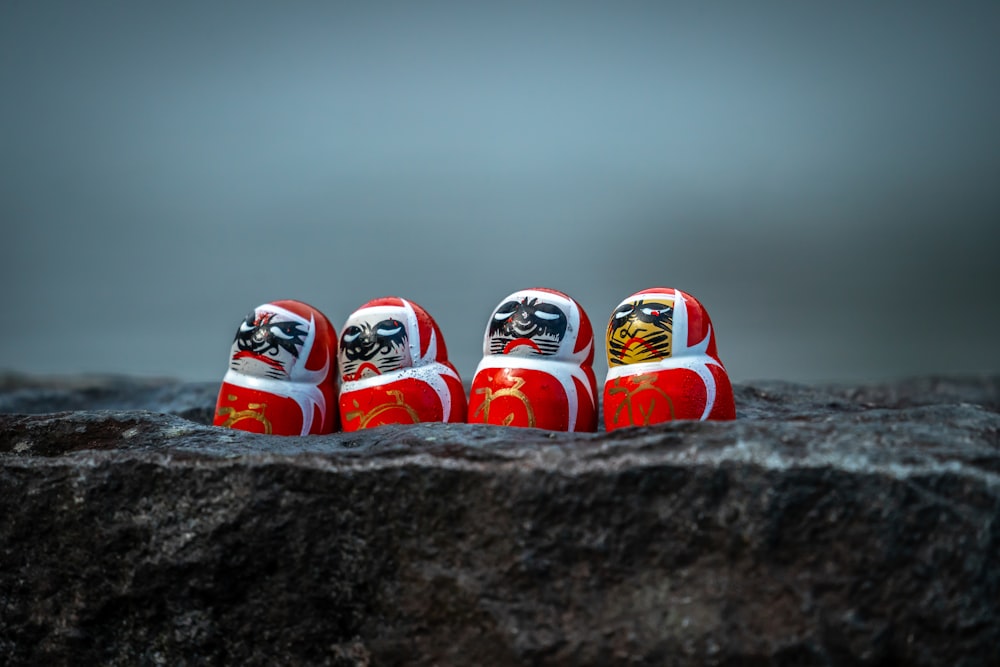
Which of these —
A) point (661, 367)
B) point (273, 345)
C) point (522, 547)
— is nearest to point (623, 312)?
point (661, 367)

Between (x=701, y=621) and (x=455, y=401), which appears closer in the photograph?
(x=701, y=621)

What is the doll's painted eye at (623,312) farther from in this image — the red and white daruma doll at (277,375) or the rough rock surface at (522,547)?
the red and white daruma doll at (277,375)

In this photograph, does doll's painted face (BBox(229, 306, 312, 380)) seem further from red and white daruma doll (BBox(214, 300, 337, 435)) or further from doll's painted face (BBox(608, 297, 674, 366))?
doll's painted face (BBox(608, 297, 674, 366))

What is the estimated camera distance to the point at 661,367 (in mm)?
2355

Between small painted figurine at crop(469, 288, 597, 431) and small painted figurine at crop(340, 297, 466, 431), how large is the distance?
0.13 m

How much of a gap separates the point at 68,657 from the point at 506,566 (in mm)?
1026

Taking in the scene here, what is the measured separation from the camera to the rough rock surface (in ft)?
5.57

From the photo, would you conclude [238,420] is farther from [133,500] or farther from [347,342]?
[133,500]

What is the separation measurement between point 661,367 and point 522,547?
730 millimetres

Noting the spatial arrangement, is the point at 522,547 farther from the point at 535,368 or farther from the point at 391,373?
the point at 391,373

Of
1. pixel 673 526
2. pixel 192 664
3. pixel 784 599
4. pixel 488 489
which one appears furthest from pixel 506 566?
pixel 192 664

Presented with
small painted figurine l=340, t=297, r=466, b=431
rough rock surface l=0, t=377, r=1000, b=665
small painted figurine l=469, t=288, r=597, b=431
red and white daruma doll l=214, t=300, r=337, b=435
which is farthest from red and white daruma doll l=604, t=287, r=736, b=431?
red and white daruma doll l=214, t=300, r=337, b=435

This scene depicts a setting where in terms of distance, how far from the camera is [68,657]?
2029mm

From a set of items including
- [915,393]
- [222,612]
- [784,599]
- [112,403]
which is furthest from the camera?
[915,393]
